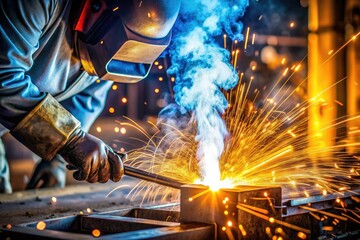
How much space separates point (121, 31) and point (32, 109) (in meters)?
0.59

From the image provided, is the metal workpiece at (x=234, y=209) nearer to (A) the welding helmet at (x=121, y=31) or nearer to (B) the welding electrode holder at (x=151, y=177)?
(B) the welding electrode holder at (x=151, y=177)

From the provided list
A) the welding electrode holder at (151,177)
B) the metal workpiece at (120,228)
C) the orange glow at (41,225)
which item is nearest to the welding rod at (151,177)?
the welding electrode holder at (151,177)

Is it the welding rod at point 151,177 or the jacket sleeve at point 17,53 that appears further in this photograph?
the welding rod at point 151,177

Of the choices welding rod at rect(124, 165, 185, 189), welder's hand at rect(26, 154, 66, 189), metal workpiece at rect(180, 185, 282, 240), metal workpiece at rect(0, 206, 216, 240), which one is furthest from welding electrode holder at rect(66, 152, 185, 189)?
welder's hand at rect(26, 154, 66, 189)

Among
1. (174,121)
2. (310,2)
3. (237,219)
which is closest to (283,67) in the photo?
(310,2)

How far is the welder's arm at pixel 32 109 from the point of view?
2.38 m

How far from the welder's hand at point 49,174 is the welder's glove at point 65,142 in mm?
2005

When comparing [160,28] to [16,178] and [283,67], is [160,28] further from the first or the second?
[283,67]

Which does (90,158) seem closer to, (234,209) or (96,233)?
(96,233)

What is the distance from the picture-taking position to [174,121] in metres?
3.88

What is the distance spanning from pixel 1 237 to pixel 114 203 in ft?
5.25

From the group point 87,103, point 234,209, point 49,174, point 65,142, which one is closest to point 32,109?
point 65,142

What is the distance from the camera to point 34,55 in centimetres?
282

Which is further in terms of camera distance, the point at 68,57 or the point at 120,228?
the point at 68,57
